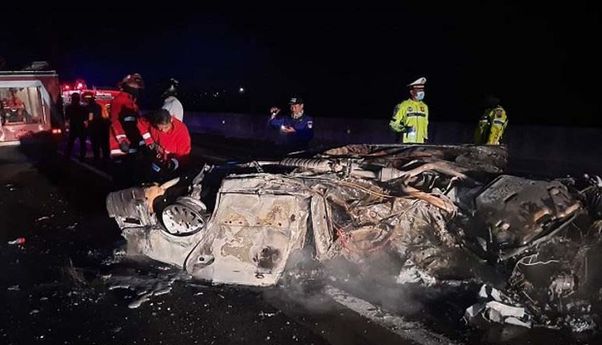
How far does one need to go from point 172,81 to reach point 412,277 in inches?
152

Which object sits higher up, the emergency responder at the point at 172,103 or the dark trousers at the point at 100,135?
the emergency responder at the point at 172,103

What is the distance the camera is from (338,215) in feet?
13.7

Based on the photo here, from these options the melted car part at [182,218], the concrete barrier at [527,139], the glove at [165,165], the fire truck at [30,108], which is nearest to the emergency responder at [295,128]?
the glove at [165,165]

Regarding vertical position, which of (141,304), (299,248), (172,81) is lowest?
(141,304)

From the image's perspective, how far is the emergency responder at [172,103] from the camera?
5756mm

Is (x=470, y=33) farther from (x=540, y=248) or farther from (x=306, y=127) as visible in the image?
(x=540, y=248)

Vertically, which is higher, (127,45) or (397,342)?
(127,45)

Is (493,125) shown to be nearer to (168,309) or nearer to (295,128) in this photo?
(295,128)

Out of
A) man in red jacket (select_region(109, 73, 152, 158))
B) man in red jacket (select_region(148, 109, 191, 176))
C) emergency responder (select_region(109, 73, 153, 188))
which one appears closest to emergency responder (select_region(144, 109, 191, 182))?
man in red jacket (select_region(148, 109, 191, 176))

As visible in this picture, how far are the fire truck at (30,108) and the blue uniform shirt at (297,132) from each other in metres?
8.40

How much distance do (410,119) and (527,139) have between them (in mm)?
4434

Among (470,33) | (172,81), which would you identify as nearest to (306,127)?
(172,81)

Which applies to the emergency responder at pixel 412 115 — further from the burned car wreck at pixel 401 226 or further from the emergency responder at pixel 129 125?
the emergency responder at pixel 129 125

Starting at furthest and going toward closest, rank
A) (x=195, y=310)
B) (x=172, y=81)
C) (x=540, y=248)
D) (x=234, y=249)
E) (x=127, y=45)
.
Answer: (x=127, y=45)
(x=172, y=81)
(x=234, y=249)
(x=195, y=310)
(x=540, y=248)
